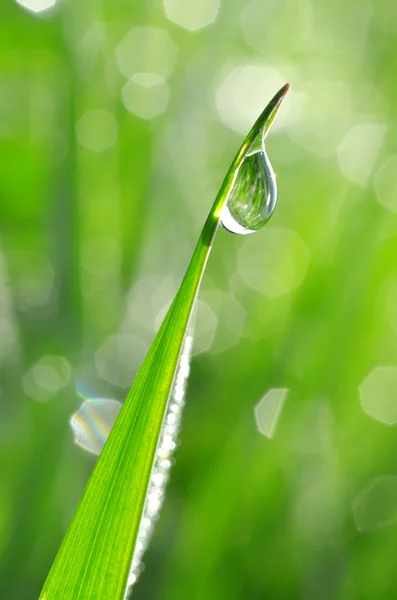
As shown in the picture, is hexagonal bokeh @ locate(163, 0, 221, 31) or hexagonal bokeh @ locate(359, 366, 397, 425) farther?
hexagonal bokeh @ locate(163, 0, 221, 31)

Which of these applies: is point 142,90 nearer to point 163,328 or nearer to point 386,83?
point 386,83

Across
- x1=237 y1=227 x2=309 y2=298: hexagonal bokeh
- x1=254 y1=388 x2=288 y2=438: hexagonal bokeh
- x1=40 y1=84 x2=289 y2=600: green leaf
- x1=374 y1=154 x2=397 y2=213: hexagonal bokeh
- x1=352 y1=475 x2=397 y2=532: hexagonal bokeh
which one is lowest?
x1=40 y1=84 x2=289 y2=600: green leaf

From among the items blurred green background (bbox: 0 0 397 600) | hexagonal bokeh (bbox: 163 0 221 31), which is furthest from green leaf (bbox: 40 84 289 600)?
hexagonal bokeh (bbox: 163 0 221 31)

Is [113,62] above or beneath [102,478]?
above

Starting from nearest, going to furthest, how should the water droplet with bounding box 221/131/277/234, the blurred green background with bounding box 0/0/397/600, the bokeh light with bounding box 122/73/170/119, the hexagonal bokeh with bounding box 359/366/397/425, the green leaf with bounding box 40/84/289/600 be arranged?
the green leaf with bounding box 40/84/289/600 < the water droplet with bounding box 221/131/277/234 < the blurred green background with bounding box 0/0/397/600 < the hexagonal bokeh with bounding box 359/366/397/425 < the bokeh light with bounding box 122/73/170/119

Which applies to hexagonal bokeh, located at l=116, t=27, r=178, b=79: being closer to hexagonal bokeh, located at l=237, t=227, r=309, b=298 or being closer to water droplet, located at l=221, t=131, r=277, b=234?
hexagonal bokeh, located at l=237, t=227, r=309, b=298

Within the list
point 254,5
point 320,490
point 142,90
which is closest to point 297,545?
point 320,490

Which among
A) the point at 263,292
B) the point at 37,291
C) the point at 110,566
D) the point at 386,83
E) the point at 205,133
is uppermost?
the point at 386,83

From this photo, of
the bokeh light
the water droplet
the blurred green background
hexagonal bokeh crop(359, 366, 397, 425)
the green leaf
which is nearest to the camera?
the green leaf

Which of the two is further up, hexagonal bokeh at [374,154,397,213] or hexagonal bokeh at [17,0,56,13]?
hexagonal bokeh at [17,0,56,13]
